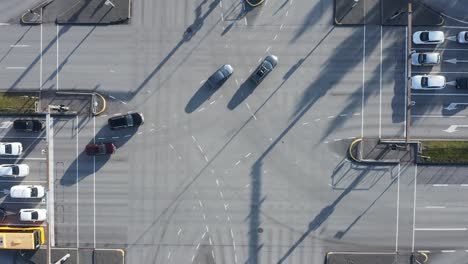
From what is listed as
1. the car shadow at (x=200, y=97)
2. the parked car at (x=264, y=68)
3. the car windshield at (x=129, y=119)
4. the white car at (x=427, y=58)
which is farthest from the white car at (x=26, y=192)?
the white car at (x=427, y=58)

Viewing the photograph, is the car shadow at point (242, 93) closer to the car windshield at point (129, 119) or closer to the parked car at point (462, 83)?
the car windshield at point (129, 119)

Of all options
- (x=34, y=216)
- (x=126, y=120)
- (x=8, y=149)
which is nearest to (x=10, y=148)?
(x=8, y=149)

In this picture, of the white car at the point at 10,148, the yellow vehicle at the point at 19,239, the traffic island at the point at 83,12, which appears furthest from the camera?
the traffic island at the point at 83,12

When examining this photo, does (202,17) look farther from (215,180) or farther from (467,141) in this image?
(467,141)

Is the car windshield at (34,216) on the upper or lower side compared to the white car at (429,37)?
lower

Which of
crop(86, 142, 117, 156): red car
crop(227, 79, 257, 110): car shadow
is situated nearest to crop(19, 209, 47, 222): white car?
crop(86, 142, 117, 156): red car

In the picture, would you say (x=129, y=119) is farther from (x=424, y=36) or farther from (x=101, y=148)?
(x=424, y=36)
